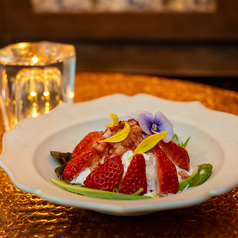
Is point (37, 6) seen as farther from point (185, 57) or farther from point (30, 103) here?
point (30, 103)

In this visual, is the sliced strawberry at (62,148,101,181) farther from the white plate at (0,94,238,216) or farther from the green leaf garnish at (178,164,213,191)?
the green leaf garnish at (178,164,213,191)

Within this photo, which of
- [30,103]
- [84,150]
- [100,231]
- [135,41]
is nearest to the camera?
[100,231]

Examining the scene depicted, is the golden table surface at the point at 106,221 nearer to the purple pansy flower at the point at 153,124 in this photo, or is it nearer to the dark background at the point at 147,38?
the purple pansy flower at the point at 153,124

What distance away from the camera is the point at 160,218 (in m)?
0.76

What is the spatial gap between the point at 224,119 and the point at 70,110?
0.47 meters

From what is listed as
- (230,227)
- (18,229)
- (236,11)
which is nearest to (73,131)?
(18,229)

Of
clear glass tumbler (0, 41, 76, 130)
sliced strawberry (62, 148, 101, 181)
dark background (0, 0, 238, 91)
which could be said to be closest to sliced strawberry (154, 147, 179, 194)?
sliced strawberry (62, 148, 101, 181)

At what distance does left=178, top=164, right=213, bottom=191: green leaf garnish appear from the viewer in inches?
32.0

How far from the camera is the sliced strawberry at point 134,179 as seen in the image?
0.78 m

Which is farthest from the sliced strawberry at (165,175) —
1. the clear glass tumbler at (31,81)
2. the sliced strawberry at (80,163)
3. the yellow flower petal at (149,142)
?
the clear glass tumbler at (31,81)

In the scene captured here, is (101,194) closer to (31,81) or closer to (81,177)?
(81,177)

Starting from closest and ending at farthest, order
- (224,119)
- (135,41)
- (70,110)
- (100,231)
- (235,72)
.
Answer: (100,231) → (224,119) → (70,110) → (235,72) → (135,41)

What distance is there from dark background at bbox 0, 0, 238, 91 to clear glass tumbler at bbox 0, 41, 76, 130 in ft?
5.20

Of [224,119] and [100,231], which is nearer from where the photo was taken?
[100,231]
